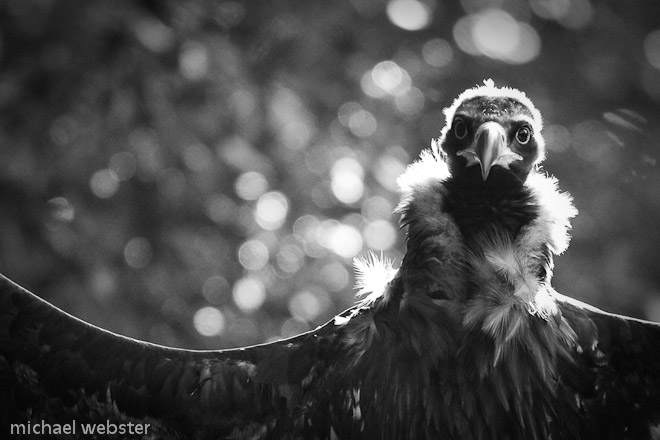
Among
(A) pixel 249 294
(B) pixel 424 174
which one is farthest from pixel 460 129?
(A) pixel 249 294

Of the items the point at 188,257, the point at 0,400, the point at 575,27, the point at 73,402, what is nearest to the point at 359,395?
the point at 73,402

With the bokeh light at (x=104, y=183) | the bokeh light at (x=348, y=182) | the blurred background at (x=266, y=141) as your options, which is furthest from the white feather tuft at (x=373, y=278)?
the bokeh light at (x=348, y=182)

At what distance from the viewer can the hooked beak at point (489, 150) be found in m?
2.25

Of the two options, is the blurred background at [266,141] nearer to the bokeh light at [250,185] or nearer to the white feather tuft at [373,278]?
the bokeh light at [250,185]

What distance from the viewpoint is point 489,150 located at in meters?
2.26

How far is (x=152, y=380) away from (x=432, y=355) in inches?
30.3

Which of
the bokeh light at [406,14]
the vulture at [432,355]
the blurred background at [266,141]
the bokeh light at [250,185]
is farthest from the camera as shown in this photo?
the bokeh light at [406,14]

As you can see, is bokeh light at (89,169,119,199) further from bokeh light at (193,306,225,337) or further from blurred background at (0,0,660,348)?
bokeh light at (193,306,225,337)

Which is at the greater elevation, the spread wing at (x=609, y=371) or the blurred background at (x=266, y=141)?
the blurred background at (x=266, y=141)

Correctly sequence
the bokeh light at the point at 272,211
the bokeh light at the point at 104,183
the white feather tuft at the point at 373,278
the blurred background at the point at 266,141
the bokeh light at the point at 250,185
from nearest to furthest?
the white feather tuft at the point at 373,278
the blurred background at the point at 266,141
the bokeh light at the point at 104,183
the bokeh light at the point at 250,185
the bokeh light at the point at 272,211

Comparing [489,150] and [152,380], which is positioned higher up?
[489,150]

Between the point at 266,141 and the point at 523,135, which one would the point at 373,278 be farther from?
the point at 266,141

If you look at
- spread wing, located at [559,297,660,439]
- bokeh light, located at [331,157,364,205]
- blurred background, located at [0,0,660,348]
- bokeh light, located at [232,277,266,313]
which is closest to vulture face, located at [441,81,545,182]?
spread wing, located at [559,297,660,439]

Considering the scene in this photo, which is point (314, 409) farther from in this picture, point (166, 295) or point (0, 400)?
point (166, 295)
